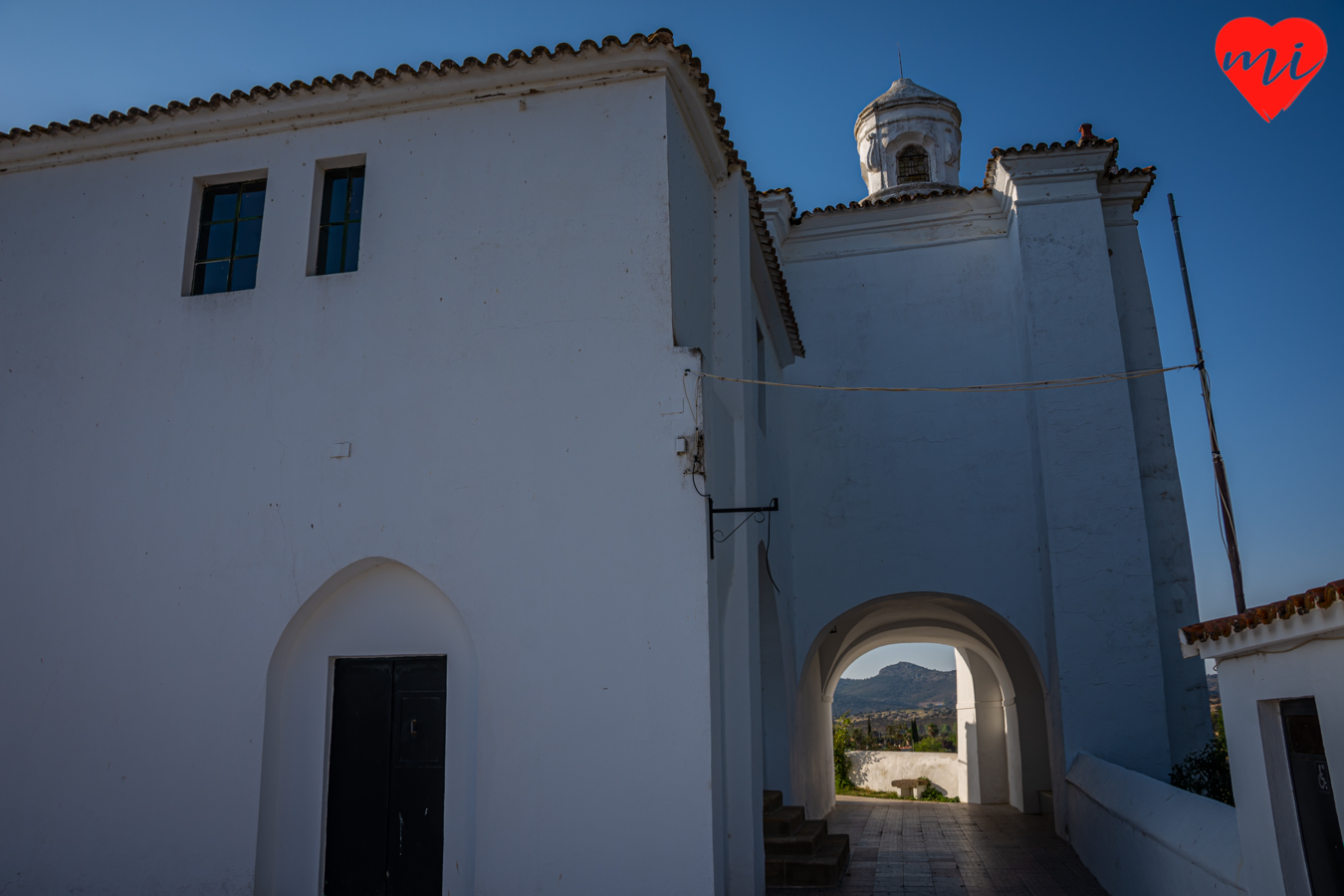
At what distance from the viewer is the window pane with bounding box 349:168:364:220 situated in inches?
326

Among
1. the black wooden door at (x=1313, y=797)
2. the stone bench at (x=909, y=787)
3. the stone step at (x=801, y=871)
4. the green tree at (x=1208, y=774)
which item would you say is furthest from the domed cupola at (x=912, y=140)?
the stone bench at (x=909, y=787)

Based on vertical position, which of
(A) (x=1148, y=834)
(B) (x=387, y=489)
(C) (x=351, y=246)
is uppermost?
(C) (x=351, y=246)

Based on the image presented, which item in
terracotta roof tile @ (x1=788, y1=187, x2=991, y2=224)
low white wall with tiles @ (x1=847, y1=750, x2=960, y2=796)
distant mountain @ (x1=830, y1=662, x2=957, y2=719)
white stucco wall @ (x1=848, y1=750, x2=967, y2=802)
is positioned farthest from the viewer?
distant mountain @ (x1=830, y1=662, x2=957, y2=719)

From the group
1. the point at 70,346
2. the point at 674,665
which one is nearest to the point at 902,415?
the point at 674,665

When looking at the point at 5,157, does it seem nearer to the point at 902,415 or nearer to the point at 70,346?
→ the point at 70,346

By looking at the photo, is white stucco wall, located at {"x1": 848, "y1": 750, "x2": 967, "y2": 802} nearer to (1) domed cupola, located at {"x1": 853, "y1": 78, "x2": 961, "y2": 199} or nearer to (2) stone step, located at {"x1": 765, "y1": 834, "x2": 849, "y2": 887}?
(2) stone step, located at {"x1": 765, "y1": 834, "x2": 849, "y2": 887}

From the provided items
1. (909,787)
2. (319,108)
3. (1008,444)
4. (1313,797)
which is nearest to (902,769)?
(909,787)

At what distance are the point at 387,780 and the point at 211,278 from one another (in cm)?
470

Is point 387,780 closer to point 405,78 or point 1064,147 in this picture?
point 405,78

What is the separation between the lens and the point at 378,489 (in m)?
7.45

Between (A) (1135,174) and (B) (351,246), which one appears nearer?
(B) (351,246)

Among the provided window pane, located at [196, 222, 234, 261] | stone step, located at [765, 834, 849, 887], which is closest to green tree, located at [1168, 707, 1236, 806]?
stone step, located at [765, 834, 849, 887]

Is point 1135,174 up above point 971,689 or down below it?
above

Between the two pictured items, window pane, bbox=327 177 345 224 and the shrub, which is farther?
the shrub
